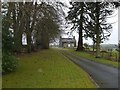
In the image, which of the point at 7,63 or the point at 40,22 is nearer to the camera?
the point at 7,63

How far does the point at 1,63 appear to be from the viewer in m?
17.0

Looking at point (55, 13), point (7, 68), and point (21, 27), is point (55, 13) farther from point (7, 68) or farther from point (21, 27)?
point (7, 68)

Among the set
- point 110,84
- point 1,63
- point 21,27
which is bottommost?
point 110,84

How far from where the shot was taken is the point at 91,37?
187 feet

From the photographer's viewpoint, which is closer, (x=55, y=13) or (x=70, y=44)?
(x=55, y=13)

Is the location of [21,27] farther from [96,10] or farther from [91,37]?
[91,37]

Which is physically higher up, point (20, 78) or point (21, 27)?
point (21, 27)

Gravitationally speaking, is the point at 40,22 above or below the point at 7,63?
above

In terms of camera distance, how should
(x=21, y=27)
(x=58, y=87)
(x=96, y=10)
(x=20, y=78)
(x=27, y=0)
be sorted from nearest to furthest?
(x=58, y=87) → (x=20, y=78) → (x=27, y=0) → (x=21, y=27) → (x=96, y=10)

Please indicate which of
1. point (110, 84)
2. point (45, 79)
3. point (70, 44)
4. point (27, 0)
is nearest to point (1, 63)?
point (45, 79)

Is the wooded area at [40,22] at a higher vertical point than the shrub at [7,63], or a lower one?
higher

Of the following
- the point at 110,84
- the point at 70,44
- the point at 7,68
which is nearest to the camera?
the point at 110,84

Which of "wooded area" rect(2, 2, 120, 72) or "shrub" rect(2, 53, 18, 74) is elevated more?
"wooded area" rect(2, 2, 120, 72)

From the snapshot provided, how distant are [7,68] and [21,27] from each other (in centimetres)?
1739
